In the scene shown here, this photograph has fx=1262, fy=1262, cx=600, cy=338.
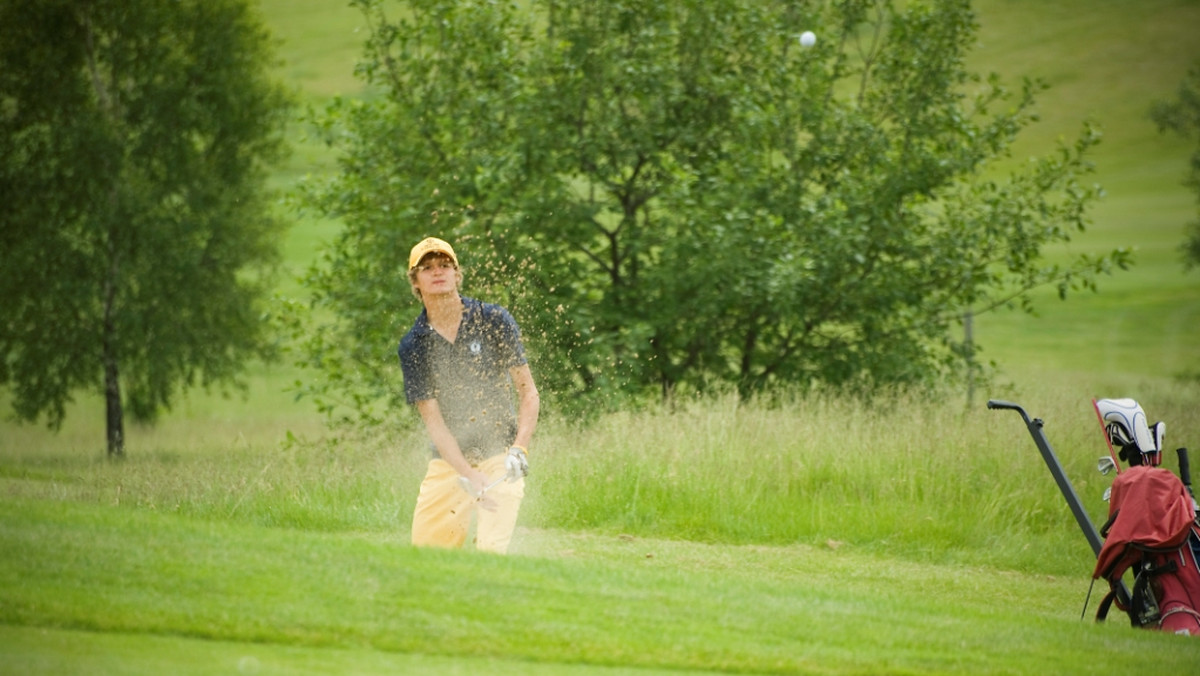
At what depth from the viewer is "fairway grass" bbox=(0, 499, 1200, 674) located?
552 centimetres

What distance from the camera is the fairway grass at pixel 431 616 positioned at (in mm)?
5516

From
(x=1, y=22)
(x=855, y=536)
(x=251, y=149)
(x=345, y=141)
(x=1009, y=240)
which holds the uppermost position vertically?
(x=1, y=22)

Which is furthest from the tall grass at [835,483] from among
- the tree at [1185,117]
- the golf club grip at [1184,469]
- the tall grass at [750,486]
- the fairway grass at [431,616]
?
the tree at [1185,117]

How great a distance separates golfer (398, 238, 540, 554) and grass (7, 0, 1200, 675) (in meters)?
0.52

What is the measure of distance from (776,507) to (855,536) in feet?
2.66

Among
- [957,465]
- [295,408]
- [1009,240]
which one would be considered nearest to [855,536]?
[957,465]

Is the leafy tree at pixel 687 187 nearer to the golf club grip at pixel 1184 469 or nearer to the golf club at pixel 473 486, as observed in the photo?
the golf club grip at pixel 1184 469

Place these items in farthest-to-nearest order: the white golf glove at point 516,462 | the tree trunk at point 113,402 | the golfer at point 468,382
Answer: the tree trunk at point 113,402, the golfer at point 468,382, the white golf glove at point 516,462

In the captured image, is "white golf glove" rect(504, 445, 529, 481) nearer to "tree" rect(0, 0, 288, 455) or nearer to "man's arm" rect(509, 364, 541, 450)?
"man's arm" rect(509, 364, 541, 450)

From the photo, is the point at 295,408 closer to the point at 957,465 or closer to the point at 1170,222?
the point at 957,465

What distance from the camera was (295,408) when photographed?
43438 millimetres

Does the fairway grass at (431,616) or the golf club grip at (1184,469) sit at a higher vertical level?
the golf club grip at (1184,469)

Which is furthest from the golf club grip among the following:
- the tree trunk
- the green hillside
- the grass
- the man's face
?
the tree trunk

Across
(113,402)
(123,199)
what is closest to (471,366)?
(123,199)
